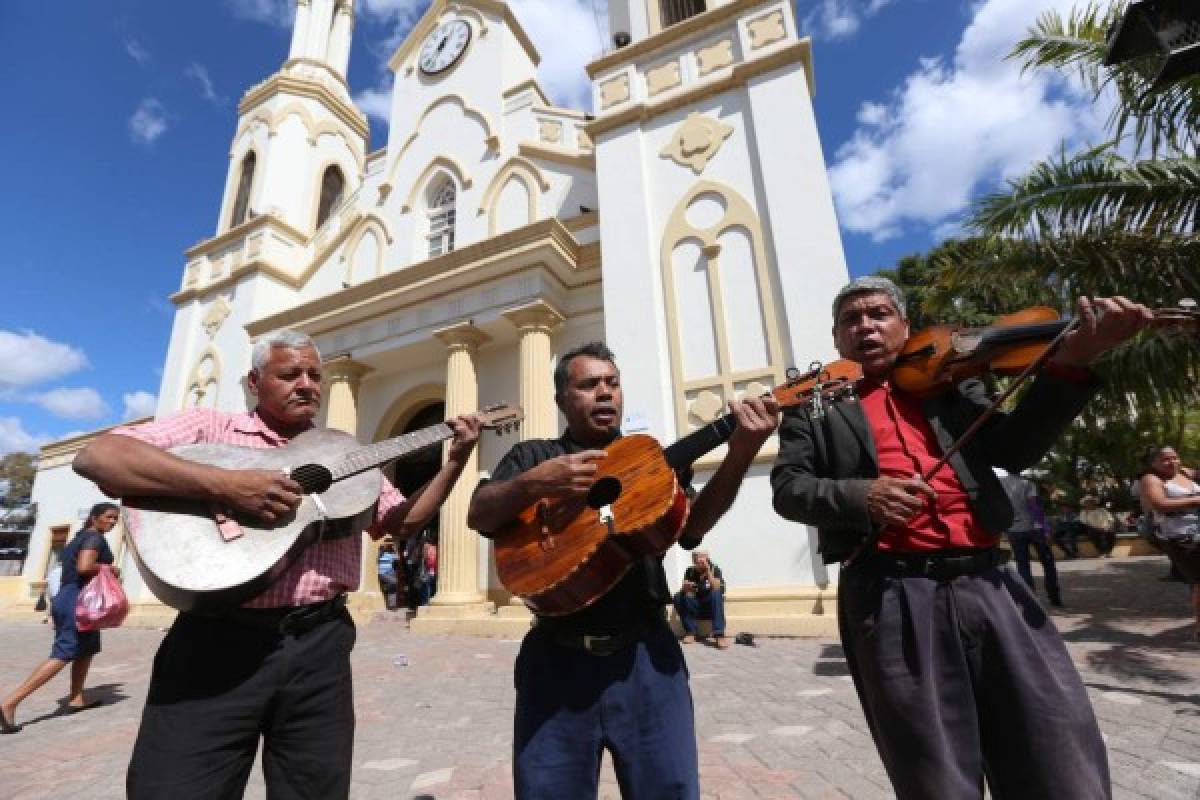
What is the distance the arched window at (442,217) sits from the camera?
1304 centimetres

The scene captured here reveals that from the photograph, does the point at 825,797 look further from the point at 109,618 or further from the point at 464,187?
the point at 464,187

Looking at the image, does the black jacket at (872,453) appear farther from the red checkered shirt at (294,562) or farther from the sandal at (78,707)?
the sandal at (78,707)

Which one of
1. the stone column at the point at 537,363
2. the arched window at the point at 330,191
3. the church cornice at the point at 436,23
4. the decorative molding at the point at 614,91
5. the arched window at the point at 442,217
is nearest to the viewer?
the stone column at the point at 537,363

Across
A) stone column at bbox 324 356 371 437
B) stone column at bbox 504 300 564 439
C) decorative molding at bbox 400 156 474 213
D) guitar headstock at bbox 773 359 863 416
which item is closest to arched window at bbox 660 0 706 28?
decorative molding at bbox 400 156 474 213

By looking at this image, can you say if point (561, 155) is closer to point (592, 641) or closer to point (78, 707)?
point (78, 707)

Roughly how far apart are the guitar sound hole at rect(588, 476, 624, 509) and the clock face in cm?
1591

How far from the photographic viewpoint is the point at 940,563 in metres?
1.47

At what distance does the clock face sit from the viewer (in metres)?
14.5

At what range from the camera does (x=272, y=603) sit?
1631 millimetres

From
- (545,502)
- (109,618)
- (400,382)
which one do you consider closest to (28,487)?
(400,382)

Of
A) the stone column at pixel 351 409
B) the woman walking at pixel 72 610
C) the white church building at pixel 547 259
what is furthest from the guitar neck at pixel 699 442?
the stone column at pixel 351 409

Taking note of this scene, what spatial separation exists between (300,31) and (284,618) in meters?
25.0

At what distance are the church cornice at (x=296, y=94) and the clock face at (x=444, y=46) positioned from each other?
→ 178 inches

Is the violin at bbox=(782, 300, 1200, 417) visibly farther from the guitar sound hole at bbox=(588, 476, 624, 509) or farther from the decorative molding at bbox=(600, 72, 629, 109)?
the decorative molding at bbox=(600, 72, 629, 109)
